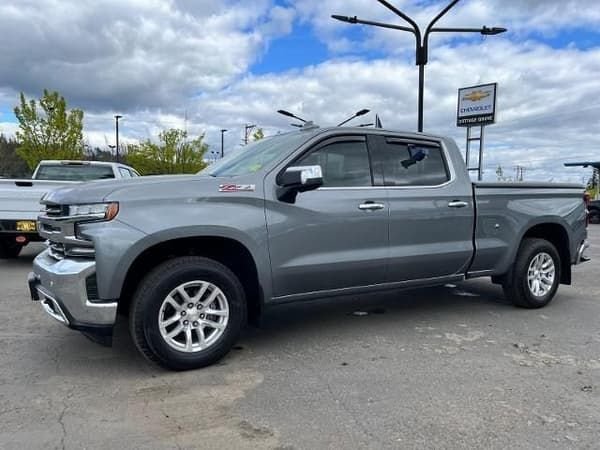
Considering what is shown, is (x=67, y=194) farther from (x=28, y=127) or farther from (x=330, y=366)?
(x=28, y=127)

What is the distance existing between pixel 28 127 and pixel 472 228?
1254 inches

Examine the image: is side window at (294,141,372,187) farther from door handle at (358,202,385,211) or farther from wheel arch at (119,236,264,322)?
wheel arch at (119,236,264,322)

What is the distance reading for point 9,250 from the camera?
9.43 meters

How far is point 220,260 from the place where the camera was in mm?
4270

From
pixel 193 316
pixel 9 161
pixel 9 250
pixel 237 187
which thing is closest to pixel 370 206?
pixel 237 187

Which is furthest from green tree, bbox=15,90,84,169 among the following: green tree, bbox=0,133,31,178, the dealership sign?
green tree, bbox=0,133,31,178

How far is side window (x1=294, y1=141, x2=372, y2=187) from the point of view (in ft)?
15.0

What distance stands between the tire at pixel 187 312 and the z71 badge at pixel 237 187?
0.56 meters

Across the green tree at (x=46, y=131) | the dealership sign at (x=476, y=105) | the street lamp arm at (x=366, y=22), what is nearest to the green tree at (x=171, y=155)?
the green tree at (x=46, y=131)

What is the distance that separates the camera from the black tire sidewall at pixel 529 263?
5.80 meters

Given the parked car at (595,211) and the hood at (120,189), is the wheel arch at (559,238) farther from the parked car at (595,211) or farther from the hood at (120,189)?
the parked car at (595,211)

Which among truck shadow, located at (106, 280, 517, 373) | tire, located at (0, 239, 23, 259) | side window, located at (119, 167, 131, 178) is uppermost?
side window, located at (119, 167, 131, 178)

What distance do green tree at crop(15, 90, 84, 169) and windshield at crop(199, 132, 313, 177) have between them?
96.3 ft

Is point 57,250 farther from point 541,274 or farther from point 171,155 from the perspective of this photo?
point 171,155
